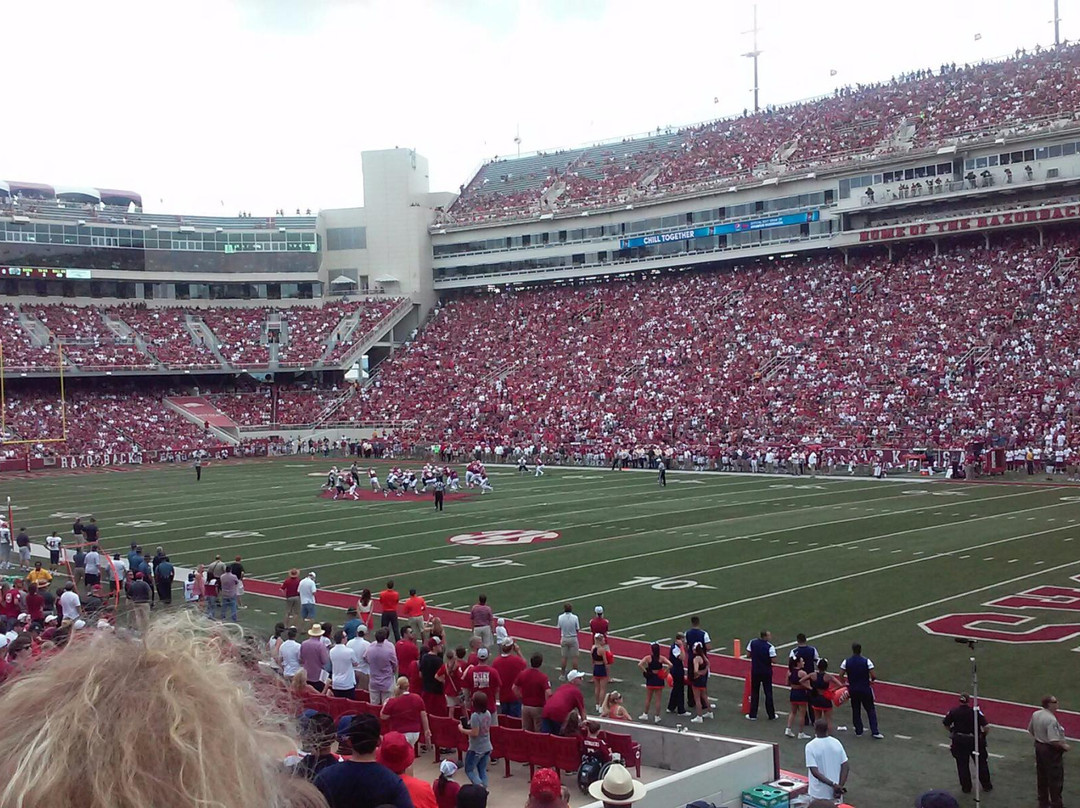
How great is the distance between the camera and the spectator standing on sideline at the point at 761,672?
38.4 feet

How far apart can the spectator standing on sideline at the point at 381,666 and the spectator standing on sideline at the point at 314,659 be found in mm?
861

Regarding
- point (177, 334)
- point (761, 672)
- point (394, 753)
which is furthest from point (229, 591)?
point (177, 334)

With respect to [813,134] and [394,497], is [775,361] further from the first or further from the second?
[394,497]

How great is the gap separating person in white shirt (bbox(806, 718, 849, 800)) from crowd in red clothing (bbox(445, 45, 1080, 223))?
47.1 meters

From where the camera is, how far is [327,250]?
7438cm

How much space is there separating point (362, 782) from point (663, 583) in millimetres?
15583

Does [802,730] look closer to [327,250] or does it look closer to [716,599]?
[716,599]

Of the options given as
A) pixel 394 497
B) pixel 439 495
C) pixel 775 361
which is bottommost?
pixel 394 497

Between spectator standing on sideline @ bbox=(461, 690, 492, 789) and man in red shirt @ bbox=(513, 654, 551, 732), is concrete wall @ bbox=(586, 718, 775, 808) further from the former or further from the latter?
spectator standing on sideline @ bbox=(461, 690, 492, 789)

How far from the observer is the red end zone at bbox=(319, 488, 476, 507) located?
115 ft

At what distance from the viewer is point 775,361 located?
48.7m

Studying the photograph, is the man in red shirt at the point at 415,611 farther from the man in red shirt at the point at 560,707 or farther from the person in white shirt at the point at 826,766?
the person in white shirt at the point at 826,766

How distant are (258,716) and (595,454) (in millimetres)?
44720

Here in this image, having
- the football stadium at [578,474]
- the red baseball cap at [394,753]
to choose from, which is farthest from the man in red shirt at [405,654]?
the red baseball cap at [394,753]
